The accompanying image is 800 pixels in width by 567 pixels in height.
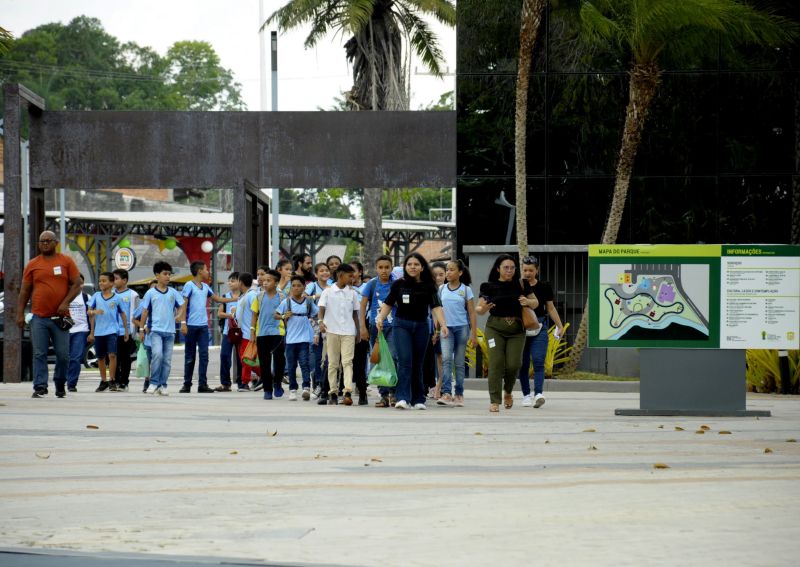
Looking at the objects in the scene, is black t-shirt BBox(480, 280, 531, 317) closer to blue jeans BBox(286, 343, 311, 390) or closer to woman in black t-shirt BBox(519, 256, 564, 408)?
woman in black t-shirt BBox(519, 256, 564, 408)

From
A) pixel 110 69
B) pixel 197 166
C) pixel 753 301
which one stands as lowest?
pixel 753 301

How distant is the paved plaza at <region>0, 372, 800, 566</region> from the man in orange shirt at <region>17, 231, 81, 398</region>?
2302 millimetres

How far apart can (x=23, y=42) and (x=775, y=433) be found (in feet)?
297

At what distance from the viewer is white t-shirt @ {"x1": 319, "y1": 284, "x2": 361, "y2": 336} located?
16625mm

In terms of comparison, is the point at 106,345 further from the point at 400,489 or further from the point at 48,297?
the point at 400,489

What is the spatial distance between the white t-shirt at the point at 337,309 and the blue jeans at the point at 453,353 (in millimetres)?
1176

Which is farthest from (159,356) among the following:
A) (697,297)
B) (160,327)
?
(697,297)

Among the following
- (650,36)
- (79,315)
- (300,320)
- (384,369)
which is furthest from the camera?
(650,36)

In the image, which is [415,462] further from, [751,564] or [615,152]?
[615,152]

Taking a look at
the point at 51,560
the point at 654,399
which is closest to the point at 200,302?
the point at 654,399

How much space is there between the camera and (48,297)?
16.7 meters

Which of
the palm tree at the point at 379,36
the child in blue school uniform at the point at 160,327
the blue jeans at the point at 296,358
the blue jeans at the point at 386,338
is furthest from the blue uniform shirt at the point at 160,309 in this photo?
the palm tree at the point at 379,36

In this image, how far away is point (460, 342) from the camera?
17172 millimetres

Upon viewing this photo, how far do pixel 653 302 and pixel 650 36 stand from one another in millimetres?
9114
